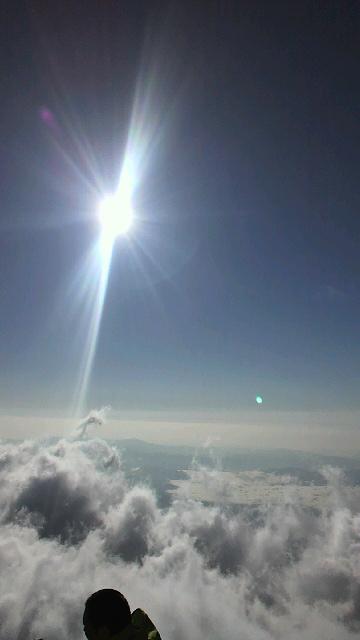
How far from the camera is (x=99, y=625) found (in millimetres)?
3883

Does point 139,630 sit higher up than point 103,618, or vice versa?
point 103,618

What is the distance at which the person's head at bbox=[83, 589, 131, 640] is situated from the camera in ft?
12.6

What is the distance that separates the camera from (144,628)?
13.0 feet

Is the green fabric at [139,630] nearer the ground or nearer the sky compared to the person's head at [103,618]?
nearer the ground

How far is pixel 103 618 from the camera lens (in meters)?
3.87

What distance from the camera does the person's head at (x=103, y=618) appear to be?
12.6ft

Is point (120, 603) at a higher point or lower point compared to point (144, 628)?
higher

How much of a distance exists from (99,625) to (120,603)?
30 cm

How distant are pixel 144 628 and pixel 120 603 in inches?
→ 15.6

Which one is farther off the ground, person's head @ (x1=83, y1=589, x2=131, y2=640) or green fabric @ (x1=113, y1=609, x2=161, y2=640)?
person's head @ (x1=83, y1=589, x2=131, y2=640)
